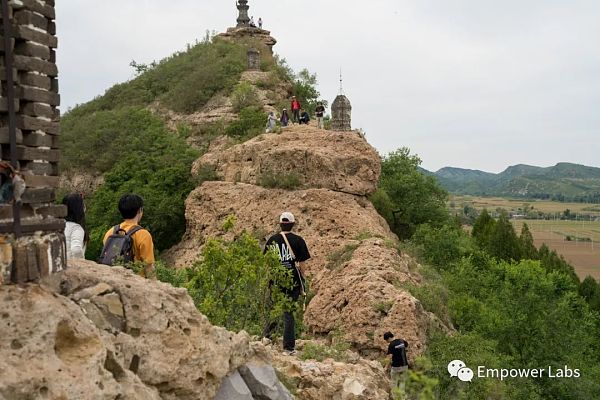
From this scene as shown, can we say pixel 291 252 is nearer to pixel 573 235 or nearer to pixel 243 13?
pixel 243 13

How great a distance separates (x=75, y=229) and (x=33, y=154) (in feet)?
4.13

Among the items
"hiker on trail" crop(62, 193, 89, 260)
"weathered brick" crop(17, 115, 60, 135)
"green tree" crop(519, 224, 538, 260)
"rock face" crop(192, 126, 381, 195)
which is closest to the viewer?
"weathered brick" crop(17, 115, 60, 135)

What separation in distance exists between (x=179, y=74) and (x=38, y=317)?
91.7 ft

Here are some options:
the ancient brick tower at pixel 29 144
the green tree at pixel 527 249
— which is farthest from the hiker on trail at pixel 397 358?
the green tree at pixel 527 249

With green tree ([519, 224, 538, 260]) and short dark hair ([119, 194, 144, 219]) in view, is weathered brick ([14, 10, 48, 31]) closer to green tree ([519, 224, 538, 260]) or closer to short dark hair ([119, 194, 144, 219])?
short dark hair ([119, 194, 144, 219])

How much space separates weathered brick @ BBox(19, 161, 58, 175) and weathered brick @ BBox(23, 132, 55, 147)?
5.7 inches

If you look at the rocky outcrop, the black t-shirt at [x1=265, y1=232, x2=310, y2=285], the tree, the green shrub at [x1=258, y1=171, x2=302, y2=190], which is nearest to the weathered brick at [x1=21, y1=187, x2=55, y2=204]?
the black t-shirt at [x1=265, y1=232, x2=310, y2=285]

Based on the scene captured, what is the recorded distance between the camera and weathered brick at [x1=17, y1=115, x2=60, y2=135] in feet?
16.0

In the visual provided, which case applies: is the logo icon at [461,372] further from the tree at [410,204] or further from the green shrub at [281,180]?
the tree at [410,204]

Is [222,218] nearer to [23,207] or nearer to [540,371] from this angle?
[540,371]

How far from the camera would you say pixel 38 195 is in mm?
4961

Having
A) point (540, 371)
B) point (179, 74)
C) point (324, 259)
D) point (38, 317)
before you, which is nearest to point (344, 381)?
point (38, 317)

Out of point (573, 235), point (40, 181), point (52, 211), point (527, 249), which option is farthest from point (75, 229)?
point (573, 235)

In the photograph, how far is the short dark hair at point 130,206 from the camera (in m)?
6.34
